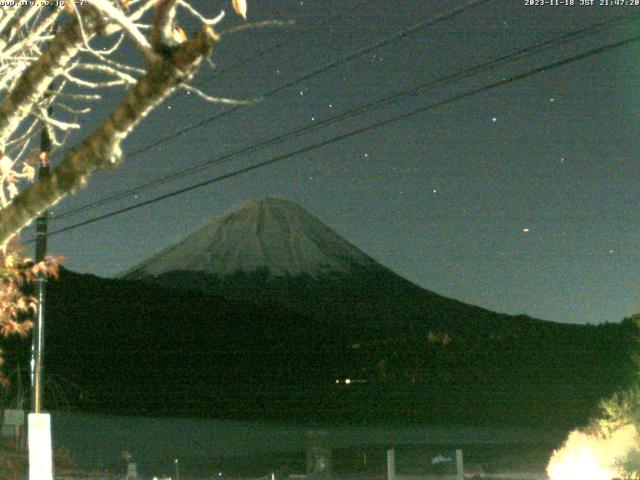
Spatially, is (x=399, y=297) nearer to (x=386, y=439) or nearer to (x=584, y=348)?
(x=584, y=348)

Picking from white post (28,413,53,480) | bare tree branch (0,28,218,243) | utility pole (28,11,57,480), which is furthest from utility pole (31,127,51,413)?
bare tree branch (0,28,218,243)

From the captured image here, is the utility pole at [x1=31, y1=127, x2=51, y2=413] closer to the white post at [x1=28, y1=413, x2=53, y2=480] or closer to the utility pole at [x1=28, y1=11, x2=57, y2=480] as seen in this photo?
the utility pole at [x1=28, y1=11, x2=57, y2=480]

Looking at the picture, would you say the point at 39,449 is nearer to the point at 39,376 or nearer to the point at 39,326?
the point at 39,376

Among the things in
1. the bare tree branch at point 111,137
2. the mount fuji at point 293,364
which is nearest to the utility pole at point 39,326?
the bare tree branch at point 111,137

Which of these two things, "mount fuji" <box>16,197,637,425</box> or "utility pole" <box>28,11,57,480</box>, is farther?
"mount fuji" <box>16,197,637,425</box>

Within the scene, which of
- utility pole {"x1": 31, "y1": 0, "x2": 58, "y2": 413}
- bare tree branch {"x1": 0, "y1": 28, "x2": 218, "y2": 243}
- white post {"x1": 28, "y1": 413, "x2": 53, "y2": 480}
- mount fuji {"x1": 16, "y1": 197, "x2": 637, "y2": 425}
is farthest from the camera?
mount fuji {"x1": 16, "y1": 197, "x2": 637, "y2": 425}

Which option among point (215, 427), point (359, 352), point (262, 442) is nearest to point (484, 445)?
point (262, 442)

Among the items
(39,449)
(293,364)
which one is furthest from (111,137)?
(293,364)

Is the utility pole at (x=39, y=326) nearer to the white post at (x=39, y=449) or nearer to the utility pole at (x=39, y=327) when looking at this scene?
the utility pole at (x=39, y=327)

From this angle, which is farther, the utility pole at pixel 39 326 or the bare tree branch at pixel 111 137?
the utility pole at pixel 39 326
